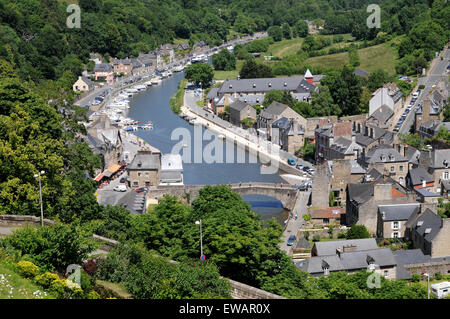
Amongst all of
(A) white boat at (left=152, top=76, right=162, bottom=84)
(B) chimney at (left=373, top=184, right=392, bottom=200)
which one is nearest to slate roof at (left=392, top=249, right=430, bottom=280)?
(B) chimney at (left=373, top=184, right=392, bottom=200)

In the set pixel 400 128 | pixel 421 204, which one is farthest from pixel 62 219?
pixel 400 128

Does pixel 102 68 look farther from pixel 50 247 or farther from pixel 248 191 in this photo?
pixel 50 247

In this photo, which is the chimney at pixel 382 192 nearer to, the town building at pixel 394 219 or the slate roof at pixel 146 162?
the town building at pixel 394 219

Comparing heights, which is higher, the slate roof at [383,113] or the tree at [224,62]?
the tree at [224,62]

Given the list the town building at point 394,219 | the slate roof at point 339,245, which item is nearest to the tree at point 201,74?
the town building at point 394,219

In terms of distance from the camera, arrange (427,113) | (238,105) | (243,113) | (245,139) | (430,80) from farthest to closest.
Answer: (430,80), (238,105), (243,113), (245,139), (427,113)

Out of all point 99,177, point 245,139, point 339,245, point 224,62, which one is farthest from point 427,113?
point 224,62

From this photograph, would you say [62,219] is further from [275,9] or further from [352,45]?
[275,9]
